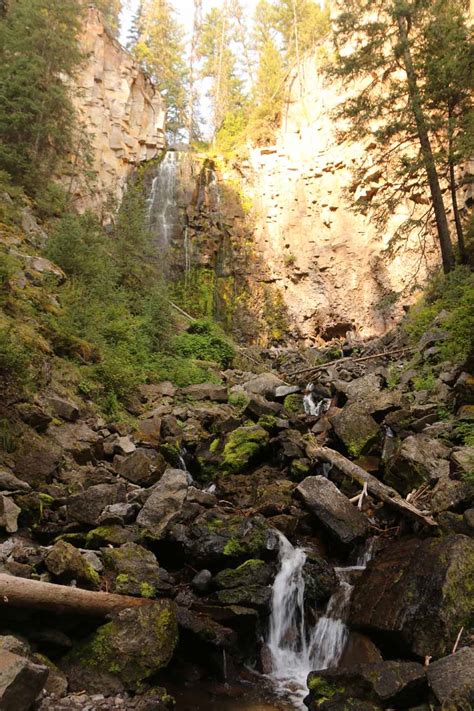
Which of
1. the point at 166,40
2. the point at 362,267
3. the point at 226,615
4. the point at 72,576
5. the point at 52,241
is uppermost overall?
the point at 166,40

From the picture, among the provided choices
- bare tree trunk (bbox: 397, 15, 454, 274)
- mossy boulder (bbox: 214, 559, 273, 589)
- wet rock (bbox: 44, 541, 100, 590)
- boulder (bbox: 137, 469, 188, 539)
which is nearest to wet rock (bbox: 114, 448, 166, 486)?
boulder (bbox: 137, 469, 188, 539)

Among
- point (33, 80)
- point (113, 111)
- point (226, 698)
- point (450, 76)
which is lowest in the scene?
point (226, 698)

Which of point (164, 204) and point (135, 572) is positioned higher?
point (164, 204)

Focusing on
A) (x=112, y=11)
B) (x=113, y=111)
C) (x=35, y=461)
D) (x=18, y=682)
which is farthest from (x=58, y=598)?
(x=112, y=11)

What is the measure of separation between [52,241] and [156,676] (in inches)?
442

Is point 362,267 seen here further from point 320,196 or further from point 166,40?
point 166,40

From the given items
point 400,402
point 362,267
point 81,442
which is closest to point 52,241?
point 81,442

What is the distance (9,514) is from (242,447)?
507 cm

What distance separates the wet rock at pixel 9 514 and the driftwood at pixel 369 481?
487cm

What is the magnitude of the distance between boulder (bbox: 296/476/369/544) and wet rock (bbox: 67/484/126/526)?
9.73 ft

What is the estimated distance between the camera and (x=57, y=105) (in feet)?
54.6

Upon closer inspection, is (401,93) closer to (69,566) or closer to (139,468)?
(139,468)

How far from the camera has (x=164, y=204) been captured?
2558 cm

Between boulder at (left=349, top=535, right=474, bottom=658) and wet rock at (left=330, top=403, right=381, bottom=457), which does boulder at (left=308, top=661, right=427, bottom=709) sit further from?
wet rock at (left=330, top=403, right=381, bottom=457)
